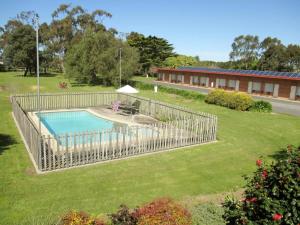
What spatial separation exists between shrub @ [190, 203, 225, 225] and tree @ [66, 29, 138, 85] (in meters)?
33.5

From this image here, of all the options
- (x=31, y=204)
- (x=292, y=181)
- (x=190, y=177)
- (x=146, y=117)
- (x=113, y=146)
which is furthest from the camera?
(x=146, y=117)

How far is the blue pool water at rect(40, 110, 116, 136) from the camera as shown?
1878cm

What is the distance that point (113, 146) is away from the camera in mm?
12031

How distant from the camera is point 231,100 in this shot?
25125 mm

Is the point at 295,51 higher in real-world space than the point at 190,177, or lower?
higher

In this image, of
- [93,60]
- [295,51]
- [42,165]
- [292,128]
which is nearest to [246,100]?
[292,128]

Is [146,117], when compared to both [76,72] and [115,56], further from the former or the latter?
[76,72]

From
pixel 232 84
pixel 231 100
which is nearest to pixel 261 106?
pixel 231 100

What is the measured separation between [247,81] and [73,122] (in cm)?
2809

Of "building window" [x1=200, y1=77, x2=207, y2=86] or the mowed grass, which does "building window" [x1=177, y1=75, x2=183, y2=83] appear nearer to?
"building window" [x1=200, y1=77, x2=207, y2=86]

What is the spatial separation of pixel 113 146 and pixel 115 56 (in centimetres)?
2926

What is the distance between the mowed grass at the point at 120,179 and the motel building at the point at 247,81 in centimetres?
2239

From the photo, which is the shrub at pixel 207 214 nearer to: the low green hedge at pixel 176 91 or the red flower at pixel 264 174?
the red flower at pixel 264 174

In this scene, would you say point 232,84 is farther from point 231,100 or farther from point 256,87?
point 231,100
